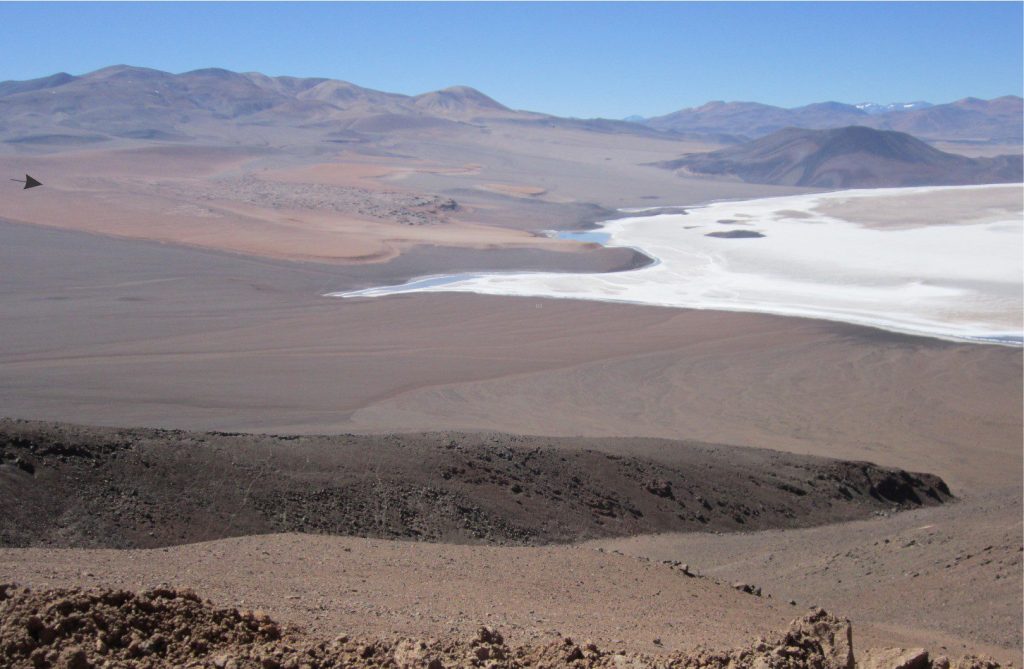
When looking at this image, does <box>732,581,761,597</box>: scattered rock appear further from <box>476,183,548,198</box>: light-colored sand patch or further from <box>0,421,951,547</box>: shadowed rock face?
<box>476,183,548,198</box>: light-colored sand patch

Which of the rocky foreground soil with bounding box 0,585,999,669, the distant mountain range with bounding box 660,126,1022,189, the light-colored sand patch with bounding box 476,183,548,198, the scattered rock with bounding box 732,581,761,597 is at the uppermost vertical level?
the distant mountain range with bounding box 660,126,1022,189

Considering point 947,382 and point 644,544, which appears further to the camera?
point 947,382

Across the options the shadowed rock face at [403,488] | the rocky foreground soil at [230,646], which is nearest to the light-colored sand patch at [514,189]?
the shadowed rock face at [403,488]

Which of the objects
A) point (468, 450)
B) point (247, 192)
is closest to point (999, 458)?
point (468, 450)

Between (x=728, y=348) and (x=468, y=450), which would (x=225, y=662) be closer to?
(x=468, y=450)

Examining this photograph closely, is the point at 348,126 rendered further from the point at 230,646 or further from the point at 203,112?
the point at 230,646

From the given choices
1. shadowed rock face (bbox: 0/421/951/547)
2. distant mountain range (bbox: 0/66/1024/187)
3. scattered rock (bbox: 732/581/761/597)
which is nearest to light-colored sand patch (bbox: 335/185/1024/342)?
shadowed rock face (bbox: 0/421/951/547)

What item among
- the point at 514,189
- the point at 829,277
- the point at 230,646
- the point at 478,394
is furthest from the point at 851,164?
the point at 230,646
